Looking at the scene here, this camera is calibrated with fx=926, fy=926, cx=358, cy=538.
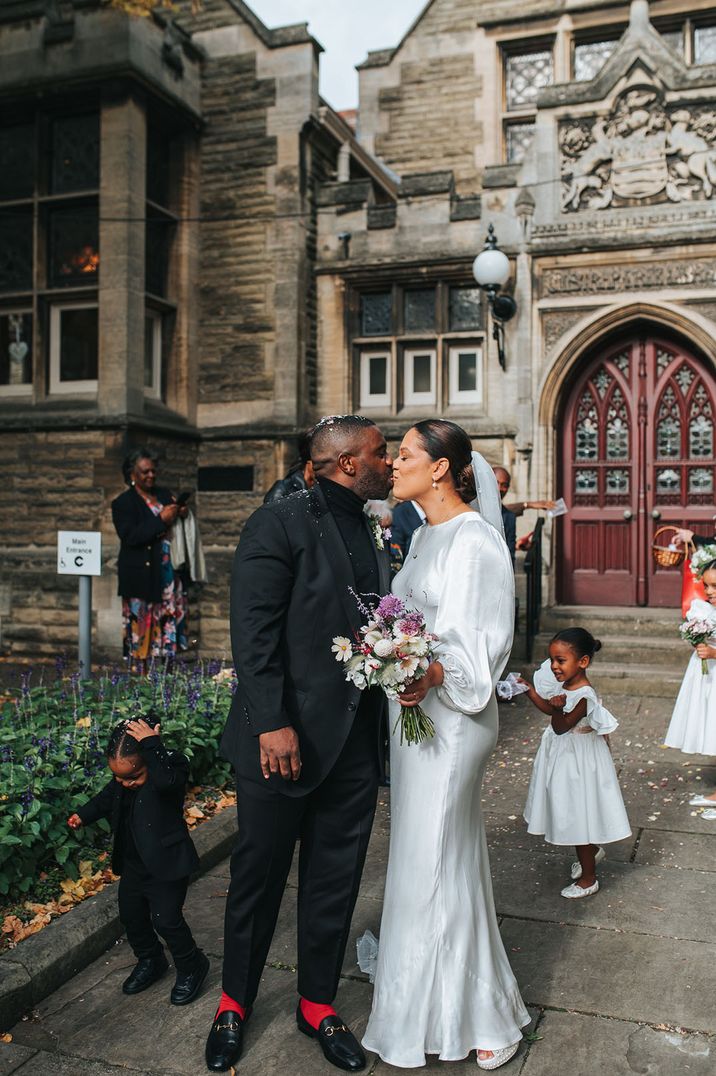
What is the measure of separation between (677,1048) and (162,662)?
5660 millimetres

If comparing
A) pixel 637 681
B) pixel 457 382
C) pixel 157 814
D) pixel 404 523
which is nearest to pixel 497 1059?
pixel 157 814

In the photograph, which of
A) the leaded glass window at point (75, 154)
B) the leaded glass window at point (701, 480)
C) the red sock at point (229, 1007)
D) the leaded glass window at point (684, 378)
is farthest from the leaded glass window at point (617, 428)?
the red sock at point (229, 1007)

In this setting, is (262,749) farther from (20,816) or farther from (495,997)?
(20,816)

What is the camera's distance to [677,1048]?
2.85 meters

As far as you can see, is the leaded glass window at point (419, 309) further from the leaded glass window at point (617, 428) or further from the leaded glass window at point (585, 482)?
the leaded glass window at point (585, 482)

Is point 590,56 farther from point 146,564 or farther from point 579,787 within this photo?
point 579,787

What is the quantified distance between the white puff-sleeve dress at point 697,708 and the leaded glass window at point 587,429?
4.84 metres

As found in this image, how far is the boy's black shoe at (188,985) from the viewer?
3.19 m

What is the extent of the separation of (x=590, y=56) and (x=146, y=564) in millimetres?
9448

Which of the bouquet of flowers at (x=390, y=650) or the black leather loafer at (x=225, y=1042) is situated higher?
the bouquet of flowers at (x=390, y=650)

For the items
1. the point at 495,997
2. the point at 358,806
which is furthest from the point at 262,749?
the point at 495,997

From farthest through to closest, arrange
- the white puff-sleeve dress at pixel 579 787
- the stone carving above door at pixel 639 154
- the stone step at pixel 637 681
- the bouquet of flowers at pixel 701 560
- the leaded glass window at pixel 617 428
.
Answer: the leaded glass window at pixel 617 428 → the stone carving above door at pixel 639 154 → the stone step at pixel 637 681 → the bouquet of flowers at pixel 701 560 → the white puff-sleeve dress at pixel 579 787

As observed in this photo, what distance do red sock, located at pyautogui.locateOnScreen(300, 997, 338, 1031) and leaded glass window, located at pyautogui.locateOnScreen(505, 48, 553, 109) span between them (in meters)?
11.9

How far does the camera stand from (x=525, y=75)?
12.3 meters
